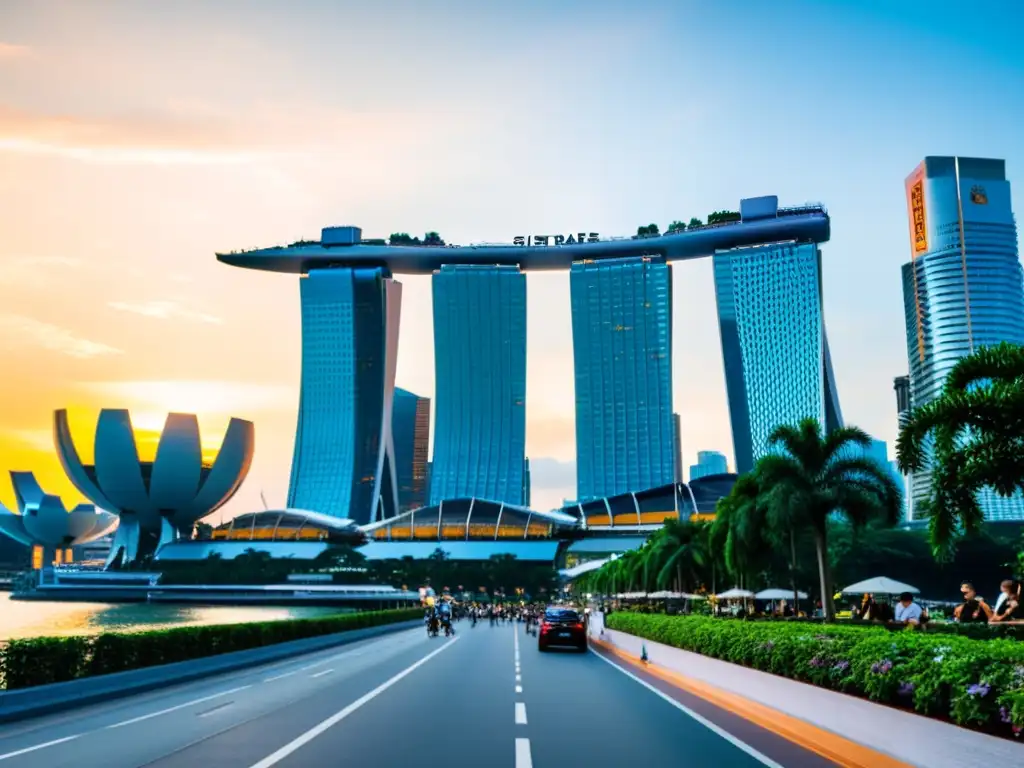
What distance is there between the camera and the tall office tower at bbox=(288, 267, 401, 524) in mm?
183500

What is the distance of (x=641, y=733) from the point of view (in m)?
14.0

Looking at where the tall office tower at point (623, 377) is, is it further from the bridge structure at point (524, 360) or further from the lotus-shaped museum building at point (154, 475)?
the lotus-shaped museum building at point (154, 475)

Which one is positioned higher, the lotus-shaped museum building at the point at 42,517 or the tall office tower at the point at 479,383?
the tall office tower at the point at 479,383

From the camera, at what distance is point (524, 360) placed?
625ft

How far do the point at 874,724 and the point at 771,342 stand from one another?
168 m

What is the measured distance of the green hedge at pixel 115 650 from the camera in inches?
677

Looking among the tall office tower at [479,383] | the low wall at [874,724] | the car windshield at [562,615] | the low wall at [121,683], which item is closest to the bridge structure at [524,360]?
the tall office tower at [479,383]

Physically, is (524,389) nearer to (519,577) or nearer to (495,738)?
(519,577)

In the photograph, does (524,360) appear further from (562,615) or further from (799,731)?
(799,731)

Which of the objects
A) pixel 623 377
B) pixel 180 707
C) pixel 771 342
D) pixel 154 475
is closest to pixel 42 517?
pixel 154 475

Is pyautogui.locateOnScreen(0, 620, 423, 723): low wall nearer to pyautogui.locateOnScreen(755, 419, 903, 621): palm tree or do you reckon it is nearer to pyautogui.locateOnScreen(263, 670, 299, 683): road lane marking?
pyautogui.locateOnScreen(263, 670, 299, 683): road lane marking

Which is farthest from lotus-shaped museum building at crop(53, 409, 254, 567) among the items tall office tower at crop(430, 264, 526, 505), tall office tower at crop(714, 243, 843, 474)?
tall office tower at crop(714, 243, 843, 474)

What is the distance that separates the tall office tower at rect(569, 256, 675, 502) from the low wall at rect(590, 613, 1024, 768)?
165310 millimetres

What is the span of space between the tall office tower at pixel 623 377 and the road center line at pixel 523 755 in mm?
171557
